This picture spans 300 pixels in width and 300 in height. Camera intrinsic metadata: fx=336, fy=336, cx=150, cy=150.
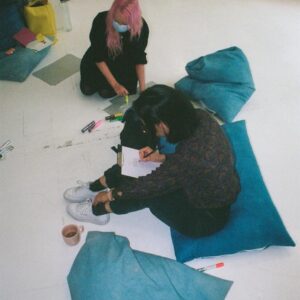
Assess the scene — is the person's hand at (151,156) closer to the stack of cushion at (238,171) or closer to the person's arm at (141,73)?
the stack of cushion at (238,171)

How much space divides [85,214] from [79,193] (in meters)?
0.15

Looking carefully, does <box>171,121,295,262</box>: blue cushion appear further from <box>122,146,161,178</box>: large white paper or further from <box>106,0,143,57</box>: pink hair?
<box>106,0,143,57</box>: pink hair

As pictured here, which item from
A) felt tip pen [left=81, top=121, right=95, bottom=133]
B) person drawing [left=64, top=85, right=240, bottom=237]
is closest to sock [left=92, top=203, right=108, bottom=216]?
person drawing [left=64, top=85, right=240, bottom=237]

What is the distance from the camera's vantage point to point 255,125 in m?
2.50

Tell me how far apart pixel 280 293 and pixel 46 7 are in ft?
10.2

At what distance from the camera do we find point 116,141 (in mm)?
2383

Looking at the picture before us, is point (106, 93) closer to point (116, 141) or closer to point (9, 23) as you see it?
point (116, 141)

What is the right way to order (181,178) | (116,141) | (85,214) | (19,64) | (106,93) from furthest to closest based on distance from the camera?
(19,64) < (106,93) < (116,141) < (85,214) < (181,178)

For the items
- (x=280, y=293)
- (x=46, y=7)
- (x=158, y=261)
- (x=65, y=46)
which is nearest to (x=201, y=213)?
(x=158, y=261)

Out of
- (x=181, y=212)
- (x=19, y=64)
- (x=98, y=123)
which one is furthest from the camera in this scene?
(x=19, y=64)

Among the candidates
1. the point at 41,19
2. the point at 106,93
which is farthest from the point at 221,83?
the point at 41,19

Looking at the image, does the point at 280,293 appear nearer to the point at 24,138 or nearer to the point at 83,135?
the point at 83,135

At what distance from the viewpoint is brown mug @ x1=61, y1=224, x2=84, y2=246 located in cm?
177

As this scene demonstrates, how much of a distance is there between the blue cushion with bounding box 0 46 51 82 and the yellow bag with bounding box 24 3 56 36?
34 cm
